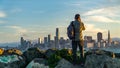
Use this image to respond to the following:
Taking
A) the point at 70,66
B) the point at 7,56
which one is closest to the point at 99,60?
the point at 70,66

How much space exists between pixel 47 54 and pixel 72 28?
444 centimetres

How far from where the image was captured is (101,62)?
18094 mm

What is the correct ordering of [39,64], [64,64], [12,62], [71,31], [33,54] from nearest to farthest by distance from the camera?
1. [64,64]
2. [71,31]
3. [39,64]
4. [12,62]
5. [33,54]

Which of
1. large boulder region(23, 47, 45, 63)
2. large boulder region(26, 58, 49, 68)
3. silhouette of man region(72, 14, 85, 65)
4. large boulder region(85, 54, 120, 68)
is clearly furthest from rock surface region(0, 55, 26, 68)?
large boulder region(85, 54, 120, 68)

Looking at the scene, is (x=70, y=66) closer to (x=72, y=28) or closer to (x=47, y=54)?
(x=72, y=28)

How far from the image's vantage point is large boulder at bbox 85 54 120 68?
1798 cm

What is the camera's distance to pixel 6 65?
21828 mm

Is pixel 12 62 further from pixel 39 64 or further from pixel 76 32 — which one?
pixel 76 32

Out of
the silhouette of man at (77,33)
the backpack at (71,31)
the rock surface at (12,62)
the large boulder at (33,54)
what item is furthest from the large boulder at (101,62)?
the large boulder at (33,54)

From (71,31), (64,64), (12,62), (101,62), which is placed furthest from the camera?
(12,62)

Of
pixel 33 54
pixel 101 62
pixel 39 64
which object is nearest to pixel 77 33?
pixel 101 62

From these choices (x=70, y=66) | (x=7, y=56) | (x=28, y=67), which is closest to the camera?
(x=70, y=66)

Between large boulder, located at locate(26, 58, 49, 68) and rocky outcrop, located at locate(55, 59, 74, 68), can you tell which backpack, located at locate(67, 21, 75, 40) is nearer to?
rocky outcrop, located at locate(55, 59, 74, 68)

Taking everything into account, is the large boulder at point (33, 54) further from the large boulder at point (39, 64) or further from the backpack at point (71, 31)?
the backpack at point (71, 31)
